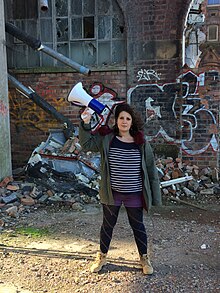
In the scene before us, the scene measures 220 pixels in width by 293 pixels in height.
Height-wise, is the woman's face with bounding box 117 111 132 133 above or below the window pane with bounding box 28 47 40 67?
below

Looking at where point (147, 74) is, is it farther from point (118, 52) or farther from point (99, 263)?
point (99, 263)

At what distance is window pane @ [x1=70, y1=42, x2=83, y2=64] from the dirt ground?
352cm

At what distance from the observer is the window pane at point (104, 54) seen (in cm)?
710

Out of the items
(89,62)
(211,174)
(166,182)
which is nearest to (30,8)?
(89,62)

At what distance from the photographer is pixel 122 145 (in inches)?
122

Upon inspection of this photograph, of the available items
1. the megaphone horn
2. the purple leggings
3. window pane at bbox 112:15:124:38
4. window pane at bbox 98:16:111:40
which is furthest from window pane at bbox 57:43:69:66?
the purple leggings

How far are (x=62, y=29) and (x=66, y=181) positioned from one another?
3432mm

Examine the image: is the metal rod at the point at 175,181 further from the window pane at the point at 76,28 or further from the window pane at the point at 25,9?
Answer: the window pane at the point at 25,9

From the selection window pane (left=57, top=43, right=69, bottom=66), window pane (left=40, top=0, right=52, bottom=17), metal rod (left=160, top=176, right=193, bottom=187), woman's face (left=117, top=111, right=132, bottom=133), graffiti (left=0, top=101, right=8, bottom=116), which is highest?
window pane (left=40, top=0, right=52, bottom=17)

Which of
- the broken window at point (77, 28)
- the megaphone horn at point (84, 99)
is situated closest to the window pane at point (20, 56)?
the broken window at point (77, 28)

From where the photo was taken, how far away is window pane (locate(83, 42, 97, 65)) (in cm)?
716

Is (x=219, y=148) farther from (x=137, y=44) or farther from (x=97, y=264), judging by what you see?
(x=97, y=264)

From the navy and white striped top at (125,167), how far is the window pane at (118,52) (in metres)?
4.34

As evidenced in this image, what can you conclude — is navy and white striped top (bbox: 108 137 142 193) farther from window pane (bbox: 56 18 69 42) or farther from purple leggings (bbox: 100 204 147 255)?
window pane (bbox: 56 18 69 42)
